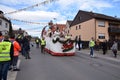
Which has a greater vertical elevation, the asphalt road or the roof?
the roof

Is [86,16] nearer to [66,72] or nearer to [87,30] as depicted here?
[87,30]

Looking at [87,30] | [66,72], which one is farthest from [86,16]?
[66,72]

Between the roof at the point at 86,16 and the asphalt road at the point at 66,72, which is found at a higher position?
the roof at the point at 86,16

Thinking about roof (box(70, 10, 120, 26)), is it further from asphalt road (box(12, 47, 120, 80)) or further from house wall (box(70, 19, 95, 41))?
asphalt road (box(12, 47, 120, 80))

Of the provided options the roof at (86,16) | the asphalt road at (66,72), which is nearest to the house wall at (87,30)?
the roof at (86,16)

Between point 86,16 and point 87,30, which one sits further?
point 86,16

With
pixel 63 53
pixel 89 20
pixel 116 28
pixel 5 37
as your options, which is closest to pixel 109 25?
pixel 116 28

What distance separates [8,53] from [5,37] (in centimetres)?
63

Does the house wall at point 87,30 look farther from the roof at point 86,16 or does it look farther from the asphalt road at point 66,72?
the asphalt road at point 66,72

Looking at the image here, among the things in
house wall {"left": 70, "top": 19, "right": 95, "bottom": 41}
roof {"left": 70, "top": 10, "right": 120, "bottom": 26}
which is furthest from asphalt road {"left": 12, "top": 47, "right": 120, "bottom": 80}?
roof {"left": 70, "top": 10, "right": 120, "bottom": 26}

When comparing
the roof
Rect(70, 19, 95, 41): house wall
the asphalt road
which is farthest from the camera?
the roof

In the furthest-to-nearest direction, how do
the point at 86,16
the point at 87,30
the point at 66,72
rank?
the point at 86,16, the point at 87,30, the point at 66,72

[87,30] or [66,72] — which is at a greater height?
[87,30]

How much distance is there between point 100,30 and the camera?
4109 centimetres
